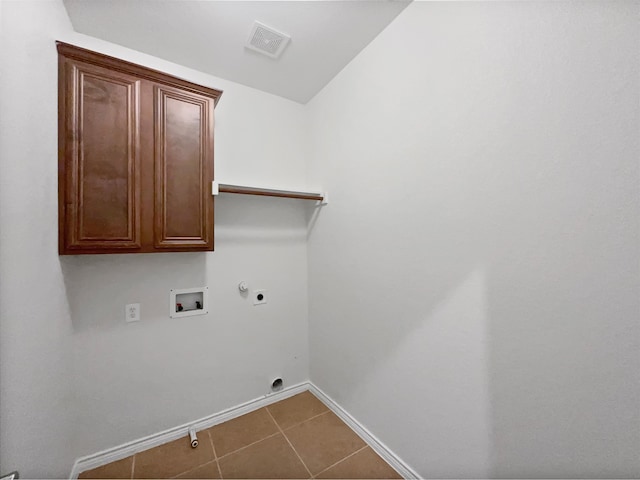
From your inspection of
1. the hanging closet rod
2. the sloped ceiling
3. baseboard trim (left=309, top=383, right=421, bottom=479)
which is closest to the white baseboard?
baseboard trim (left=309, top=383, right=421, bottom=479)

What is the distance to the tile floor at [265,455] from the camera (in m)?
1.39

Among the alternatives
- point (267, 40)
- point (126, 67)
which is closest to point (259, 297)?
point (126, 67)

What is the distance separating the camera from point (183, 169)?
1413mm

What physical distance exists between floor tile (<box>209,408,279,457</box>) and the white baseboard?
58mm

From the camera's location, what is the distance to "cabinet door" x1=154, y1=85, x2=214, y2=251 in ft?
4.43

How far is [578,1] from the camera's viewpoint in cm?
76

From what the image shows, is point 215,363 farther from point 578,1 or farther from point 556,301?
point 578,1

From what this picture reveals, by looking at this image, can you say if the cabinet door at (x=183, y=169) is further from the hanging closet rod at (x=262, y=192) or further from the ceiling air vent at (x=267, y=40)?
the ceiling air vent at (x=267, y=40)

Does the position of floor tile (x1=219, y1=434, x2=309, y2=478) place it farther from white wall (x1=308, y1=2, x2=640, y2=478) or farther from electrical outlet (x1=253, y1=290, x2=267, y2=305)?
electrical outlet (x1=253, y1=290, x2=267, y2=305)

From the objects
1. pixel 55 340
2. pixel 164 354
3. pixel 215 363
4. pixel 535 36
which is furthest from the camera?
pixel 215 363

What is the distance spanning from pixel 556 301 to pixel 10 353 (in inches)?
72.7

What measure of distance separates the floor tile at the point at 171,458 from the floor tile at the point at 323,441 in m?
0.54

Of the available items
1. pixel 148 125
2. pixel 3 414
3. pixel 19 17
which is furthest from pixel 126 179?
pixel 3 414

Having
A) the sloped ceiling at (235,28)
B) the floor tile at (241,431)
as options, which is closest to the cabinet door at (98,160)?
the sloped ceiling at (235,28)
